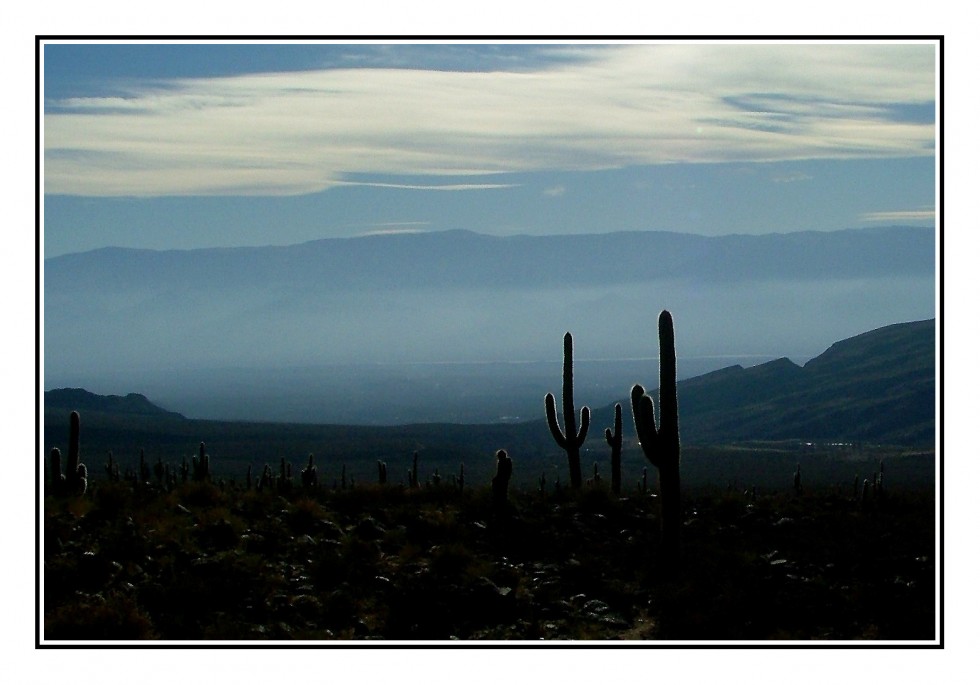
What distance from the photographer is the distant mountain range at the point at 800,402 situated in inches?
4653

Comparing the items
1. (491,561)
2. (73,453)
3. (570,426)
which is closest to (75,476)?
(73,453)

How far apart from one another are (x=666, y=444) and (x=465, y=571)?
3.55 metres

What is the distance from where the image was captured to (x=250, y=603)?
1353cm

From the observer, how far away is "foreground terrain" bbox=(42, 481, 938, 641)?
1283cm

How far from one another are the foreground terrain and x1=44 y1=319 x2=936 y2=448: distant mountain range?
86.7 metres

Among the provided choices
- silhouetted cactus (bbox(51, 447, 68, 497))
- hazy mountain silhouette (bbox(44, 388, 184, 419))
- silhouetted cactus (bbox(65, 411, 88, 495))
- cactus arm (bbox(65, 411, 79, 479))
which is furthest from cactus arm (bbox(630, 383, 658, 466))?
hazy mountain silhouette (bbox(44, 388, 184, 419))

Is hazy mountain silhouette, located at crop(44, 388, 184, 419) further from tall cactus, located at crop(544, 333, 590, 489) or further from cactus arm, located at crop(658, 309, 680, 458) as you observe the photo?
cactus arm, located at crop(658, 309, 680, 458)

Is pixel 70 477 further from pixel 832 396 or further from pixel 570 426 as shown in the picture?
pixel 832 396

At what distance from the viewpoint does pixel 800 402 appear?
144 meters

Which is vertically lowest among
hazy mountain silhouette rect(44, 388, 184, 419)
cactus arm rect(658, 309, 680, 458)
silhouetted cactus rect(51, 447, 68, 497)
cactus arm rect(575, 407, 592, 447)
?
hazy mountain silhouette rect(44, 388, 184, 419)

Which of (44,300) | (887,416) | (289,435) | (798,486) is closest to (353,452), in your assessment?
(289,435)

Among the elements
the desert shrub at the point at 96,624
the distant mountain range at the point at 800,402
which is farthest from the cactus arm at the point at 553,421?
the distant mountain range at the point at 800,402
